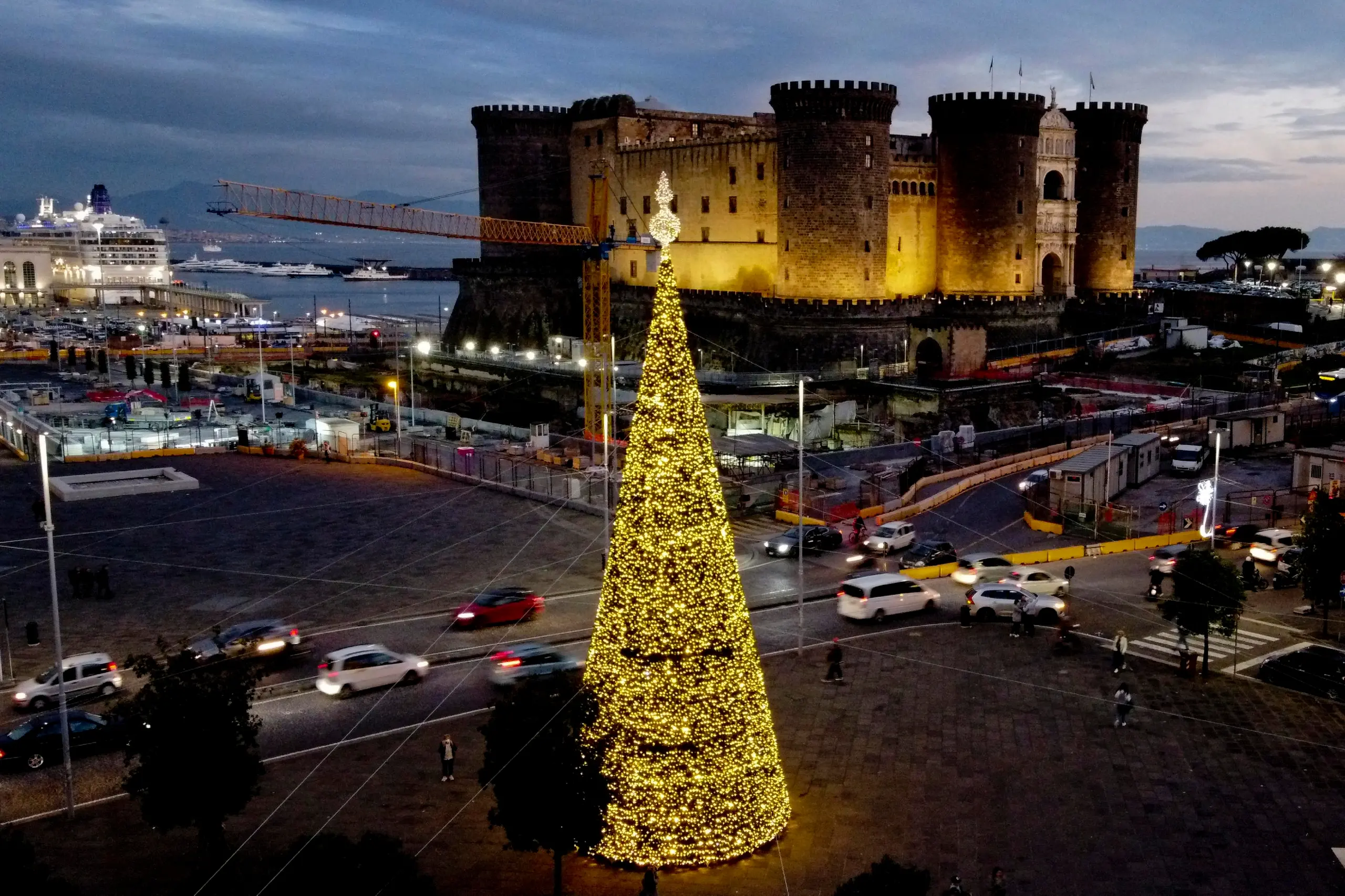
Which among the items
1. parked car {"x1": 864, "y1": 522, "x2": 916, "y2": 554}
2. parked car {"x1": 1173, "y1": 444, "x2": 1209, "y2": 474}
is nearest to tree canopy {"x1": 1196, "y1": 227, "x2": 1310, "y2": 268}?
parked car {"x1": 1173, "y1": 444, "x2": 1209, "y2": 474}

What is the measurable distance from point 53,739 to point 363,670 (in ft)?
12.5

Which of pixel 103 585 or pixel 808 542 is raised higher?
pixel 103 585

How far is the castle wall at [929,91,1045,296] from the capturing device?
48.4 meters

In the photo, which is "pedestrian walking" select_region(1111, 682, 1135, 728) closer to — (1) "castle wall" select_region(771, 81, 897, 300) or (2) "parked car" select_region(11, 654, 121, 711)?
(2) "parked car" select_region(11, 654, 121, 711)

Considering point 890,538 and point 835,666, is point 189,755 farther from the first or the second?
point 890,538

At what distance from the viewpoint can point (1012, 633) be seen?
62.5ft

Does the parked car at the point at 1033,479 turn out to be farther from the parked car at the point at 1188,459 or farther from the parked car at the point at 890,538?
the parked car at the point at 890,538

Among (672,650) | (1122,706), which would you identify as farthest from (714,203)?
(672,650)

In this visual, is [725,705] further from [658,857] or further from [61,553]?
[61,553]

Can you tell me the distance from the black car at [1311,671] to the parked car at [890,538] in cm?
821

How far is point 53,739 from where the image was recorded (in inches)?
560

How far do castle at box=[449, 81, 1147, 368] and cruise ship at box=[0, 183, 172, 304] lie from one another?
2906 inches

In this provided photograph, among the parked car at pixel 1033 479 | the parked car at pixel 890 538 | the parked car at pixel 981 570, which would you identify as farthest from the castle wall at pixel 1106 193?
the parked car at pixel 981 570

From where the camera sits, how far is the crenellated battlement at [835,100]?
4497 centimetres
